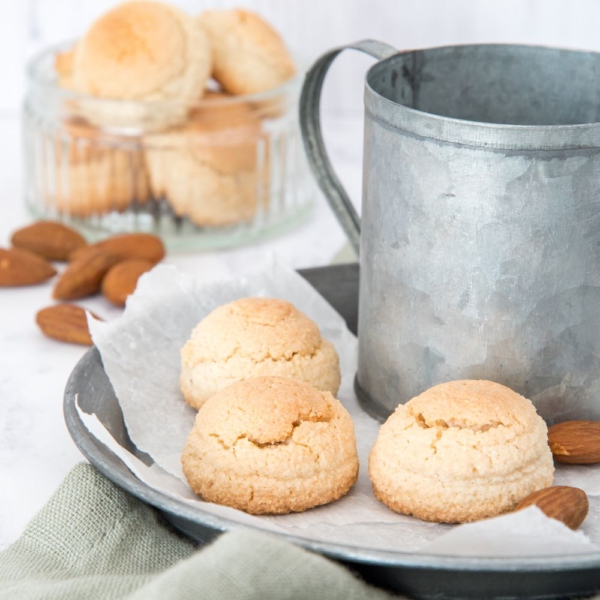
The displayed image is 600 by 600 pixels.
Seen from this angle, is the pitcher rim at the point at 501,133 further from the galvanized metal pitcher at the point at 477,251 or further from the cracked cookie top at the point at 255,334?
the cracked cookie top at the point at 255,334

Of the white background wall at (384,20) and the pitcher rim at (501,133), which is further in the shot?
the white background wall at (384,20)

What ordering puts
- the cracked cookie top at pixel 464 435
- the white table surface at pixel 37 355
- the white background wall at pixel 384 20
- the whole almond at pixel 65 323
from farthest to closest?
the white background wall at pixel 384 20, the whole almond at pixel 65 323, the white table surface at pixel 37 355, the cracked cookie top at pixel 464 435

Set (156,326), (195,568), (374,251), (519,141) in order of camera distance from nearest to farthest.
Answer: (195,568), (519,141), (374,251), (156,326)

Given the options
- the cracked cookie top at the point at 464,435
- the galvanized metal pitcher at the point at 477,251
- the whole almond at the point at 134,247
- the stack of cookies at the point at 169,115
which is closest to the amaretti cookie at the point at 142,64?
the stack of cookies at the point at 169,115

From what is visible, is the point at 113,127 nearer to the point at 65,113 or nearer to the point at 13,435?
the point at 65,113

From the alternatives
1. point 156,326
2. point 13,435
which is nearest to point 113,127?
point 156,326
